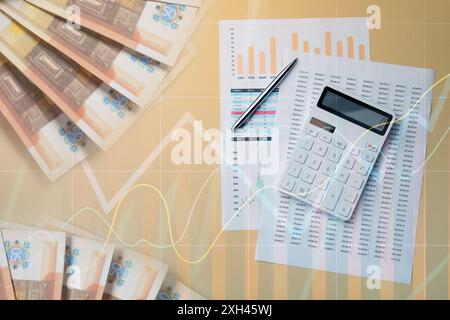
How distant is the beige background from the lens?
0.81 metres

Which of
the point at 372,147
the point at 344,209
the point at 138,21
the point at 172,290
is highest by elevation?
the point at 138,21

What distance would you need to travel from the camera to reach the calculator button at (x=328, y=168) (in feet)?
2.64

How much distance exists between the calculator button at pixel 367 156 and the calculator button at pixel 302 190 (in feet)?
0.36

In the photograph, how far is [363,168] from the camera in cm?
80

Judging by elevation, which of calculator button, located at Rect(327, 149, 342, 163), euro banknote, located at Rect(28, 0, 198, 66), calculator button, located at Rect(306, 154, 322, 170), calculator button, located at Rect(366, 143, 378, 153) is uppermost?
euro banknote, located at Rect(28, 0, 198, 66)

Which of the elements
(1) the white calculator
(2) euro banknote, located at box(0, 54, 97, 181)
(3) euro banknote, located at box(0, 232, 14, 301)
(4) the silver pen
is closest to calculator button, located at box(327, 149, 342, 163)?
(1) the white calculator

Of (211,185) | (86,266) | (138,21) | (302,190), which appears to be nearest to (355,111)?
(302,190)

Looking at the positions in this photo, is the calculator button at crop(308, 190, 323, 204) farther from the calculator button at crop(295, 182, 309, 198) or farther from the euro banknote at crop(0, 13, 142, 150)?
the euro banknote at crop(0, 13, 142, 150)

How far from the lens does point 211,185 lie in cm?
82

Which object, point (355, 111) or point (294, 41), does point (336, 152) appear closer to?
point (355, 111)

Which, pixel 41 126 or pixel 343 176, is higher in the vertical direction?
pixel 41 126

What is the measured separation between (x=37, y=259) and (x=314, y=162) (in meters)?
0.52
